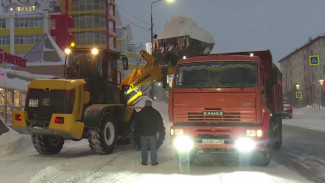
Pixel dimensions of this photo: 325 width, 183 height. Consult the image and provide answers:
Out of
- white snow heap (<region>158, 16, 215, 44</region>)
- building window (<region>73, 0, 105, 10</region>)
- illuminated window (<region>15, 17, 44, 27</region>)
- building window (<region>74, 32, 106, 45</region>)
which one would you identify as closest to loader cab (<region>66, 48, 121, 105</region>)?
white snow heap (<region>158, 16, 215, 44</region>)

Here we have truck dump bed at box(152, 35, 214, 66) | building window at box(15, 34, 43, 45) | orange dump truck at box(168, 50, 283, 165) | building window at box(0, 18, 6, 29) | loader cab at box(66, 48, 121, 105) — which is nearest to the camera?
orange dump truck at box(168, 50, 283, 165)

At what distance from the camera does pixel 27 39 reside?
77562 millimetres

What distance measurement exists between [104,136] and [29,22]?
72511 millimetres

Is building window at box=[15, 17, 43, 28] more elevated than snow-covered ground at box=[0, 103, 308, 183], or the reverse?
building window at box=[15, 17, 43, 28]

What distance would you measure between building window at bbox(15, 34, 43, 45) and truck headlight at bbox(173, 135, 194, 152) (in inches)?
2864

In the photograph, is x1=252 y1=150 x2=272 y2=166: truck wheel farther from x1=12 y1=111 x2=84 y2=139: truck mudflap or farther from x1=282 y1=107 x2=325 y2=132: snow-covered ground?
x1=282 y1=107 x2=325 y2=132: snow-covered ground

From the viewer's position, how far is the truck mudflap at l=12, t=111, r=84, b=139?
10922 millimetres

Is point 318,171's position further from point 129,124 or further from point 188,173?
point 129,124

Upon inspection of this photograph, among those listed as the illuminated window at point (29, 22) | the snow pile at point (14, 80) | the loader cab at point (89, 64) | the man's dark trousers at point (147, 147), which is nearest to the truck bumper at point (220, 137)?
the man's dark trousers at point (147, 147)

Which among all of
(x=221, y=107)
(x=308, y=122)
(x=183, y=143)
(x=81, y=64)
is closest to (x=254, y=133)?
(x=221, y=107)

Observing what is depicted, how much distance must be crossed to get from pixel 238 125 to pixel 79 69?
6.07 m

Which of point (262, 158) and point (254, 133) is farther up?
point (254, 133)

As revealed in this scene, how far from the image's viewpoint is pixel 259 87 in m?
9.24

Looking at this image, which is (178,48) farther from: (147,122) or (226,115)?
(226,115)
